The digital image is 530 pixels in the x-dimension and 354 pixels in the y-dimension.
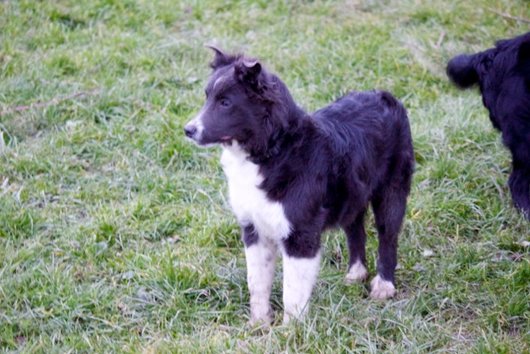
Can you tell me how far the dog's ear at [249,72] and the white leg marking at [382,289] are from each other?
1497 millimetres

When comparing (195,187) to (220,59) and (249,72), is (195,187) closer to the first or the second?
(220,59)

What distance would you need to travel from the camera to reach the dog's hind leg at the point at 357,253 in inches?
182

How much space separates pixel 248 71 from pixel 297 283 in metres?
1.12

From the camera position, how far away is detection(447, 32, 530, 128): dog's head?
16.3ft

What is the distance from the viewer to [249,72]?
3752 mm

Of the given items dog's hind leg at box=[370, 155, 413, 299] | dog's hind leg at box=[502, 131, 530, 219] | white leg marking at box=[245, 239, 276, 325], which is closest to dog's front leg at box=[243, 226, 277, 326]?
white leg marking at box=[245, 239, 276, 325]

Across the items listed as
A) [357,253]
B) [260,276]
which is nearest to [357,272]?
[357,253]

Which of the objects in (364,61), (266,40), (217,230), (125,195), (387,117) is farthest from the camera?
(266,40)

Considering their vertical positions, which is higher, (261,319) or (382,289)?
(261,319)

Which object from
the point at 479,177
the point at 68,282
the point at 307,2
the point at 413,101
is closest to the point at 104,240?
the point at 68,282

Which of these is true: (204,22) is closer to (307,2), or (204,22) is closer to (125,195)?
(307,2)

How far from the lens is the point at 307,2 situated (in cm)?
877

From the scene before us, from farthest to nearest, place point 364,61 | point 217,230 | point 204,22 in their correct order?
point 204,22, point 364,61, point 217,230

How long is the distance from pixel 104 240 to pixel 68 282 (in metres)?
0.60
